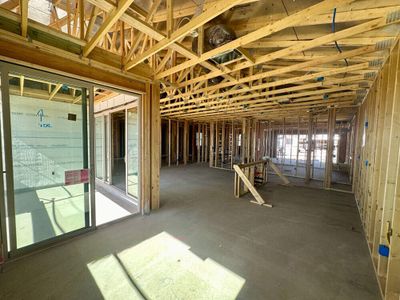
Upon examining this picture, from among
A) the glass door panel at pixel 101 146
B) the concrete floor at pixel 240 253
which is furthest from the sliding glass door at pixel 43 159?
the glass door panel at pixel 101 146

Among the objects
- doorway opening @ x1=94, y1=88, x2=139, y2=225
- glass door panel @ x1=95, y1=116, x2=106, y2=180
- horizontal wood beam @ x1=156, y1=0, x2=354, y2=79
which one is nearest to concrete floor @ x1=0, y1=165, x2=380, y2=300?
doorway opening @ x1=94, y1=88, x2=139, y2=225

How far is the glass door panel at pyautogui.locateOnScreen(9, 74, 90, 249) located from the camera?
84.0 inches

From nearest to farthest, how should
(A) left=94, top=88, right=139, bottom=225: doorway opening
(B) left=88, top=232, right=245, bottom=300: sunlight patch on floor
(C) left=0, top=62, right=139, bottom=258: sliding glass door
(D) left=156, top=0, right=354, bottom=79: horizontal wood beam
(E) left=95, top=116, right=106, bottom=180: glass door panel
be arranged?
(D) left=156, top=0, right=354, bottom=79: horizontal wood beam → (B) left=88, top=232, right=245, bottom=300: sunlight patch on floor → (C) left=0, top=62, right=139, bottom=258: sliding glass door → (A) left=94, top=88, right=139, bottom=225: doorway opening → (E) left=95, top=116, right=106, bottom=180: glass door panel

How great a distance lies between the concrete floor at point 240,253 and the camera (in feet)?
5.52

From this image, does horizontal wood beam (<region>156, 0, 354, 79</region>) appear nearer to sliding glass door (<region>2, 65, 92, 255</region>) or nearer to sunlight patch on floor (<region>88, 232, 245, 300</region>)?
sliding glass door (<region>2, 65, 92, 255</region>)

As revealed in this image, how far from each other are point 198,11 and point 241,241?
291 centimetres

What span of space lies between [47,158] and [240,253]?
9.54 ft

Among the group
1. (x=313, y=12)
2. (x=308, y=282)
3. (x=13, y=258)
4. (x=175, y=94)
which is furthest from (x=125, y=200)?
(x=313, y=12)

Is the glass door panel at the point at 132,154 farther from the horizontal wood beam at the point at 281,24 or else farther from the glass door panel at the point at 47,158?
the horizontal wood beam at the point at 281,24

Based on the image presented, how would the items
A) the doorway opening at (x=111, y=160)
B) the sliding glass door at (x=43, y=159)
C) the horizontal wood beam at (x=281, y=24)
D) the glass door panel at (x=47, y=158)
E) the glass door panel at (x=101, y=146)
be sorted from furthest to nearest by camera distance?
the glass door panel at (x=101, y=146) → the doorway opening at (x=111, y=160) → the glass door panel at (x=47, y=158) → the sliding glass door at (x=43, y=159) → the horizontal wood beam at (x=281, y=24)

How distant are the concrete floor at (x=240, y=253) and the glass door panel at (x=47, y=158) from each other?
1.27 feet

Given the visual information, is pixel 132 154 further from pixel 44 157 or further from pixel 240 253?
pixel 240 253

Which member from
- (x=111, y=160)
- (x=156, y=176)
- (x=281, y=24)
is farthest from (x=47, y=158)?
(x=281, y=24)

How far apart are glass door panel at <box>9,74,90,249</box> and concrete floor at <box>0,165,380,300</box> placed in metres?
0.39
